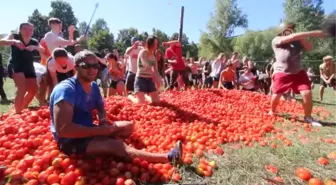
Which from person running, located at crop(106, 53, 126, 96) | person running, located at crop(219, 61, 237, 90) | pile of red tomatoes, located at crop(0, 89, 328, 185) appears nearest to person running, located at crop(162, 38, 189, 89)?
person running, located at crop(106, 53, 126, 96)

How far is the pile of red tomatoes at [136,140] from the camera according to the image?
10.00ft

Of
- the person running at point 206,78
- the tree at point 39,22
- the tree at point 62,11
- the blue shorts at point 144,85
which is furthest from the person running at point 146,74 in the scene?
the tree at point 62,11

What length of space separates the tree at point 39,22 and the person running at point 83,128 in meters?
67.1

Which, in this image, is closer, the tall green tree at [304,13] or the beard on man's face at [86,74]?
the beard on man's face at [86,74]

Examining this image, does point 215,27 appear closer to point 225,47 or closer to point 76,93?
point 225,47

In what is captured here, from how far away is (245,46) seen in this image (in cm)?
5497

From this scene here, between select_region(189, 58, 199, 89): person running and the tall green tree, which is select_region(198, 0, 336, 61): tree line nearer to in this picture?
the tall green tree

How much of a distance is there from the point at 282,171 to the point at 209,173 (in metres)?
0.76

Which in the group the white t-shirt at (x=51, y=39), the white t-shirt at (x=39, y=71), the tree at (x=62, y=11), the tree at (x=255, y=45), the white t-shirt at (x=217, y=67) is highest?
the tree at (x=62, y=11)

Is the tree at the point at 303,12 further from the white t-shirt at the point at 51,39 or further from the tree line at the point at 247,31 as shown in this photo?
the white t-shirt at the point at 51,39

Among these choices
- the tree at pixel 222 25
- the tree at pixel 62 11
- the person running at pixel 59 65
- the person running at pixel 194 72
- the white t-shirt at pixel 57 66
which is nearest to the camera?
the person running at pixel 59 65

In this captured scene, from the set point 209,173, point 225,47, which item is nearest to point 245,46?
point 225,47

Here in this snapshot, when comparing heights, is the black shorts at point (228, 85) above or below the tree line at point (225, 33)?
below

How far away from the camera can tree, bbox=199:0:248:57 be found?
61.8 metres
